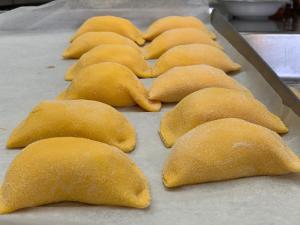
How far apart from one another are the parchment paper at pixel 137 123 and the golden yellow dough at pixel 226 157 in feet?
0.06

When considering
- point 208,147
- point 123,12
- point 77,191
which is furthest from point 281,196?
point 123,12

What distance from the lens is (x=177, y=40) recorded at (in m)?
1.59

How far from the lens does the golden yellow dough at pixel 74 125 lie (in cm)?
98

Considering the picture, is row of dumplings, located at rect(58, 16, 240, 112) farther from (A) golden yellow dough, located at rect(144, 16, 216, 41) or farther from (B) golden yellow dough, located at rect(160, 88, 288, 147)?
(B) golden yellow dough, located at rect(160, 88, 288, 147)

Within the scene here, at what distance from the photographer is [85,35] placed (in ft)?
5.50

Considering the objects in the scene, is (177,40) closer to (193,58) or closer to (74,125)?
(193,58)

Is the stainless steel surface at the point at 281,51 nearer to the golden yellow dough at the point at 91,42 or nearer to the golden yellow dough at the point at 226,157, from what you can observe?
the golden yellow dough at the point at 91,42

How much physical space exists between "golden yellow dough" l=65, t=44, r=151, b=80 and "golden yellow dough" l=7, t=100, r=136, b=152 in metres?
0.35

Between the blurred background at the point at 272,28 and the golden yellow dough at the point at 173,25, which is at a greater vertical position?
the golden yellow dough at the point at 173,25

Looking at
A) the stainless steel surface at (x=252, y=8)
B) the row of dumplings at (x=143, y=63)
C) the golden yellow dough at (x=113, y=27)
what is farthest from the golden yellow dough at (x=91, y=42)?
the stainless steel surface at (x=252, y=8)

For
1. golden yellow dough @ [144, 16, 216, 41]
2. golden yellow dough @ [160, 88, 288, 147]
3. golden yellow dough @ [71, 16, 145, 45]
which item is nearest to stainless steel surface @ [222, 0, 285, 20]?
golden yellow dough @ [144, 16, 216, 41]

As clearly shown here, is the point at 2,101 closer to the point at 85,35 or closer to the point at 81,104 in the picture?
the point at 81,104

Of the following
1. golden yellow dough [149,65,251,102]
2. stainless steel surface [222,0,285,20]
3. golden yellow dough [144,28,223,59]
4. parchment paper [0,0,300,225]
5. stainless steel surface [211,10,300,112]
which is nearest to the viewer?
parchment paper [0,0,300,225]

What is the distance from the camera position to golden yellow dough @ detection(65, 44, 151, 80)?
1382 millimetres
